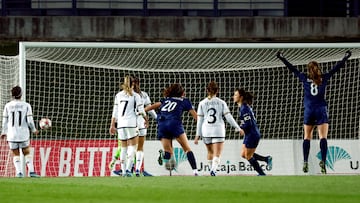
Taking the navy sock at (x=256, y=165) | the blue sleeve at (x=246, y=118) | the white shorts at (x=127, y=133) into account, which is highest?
the blue sleeve at (x=246, y=118)

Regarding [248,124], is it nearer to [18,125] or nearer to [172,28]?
[18,125]

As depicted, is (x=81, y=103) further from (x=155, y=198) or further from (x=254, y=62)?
(x=155, y=198)

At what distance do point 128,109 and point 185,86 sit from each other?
7.93 m

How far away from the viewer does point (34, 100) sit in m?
28.8

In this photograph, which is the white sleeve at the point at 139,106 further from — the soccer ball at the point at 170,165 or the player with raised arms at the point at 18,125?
the player with raised arms at the point at 18,125

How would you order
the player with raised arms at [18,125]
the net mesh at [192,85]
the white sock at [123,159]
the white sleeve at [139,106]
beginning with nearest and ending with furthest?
the white sock at [123,159], the white sleeve at [139,106], the player with raised arms at [18,125], the net mesh at [192,85]

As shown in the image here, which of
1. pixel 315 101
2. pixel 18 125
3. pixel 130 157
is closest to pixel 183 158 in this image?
pixel 130 157

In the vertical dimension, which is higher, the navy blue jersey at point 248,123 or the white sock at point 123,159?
the navy blue jersey at point 248,123

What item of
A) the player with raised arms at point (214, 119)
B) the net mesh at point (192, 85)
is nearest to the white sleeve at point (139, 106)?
the player with raised arms at point (214, 119)

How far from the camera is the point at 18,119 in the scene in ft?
71.3

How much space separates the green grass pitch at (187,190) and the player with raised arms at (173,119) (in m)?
2.73

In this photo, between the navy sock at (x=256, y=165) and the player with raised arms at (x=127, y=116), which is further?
the navy sock at (x=256, y=165)

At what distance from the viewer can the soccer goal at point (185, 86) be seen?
88.3 feet

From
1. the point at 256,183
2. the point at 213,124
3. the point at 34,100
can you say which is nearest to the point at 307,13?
the point at 34,100
